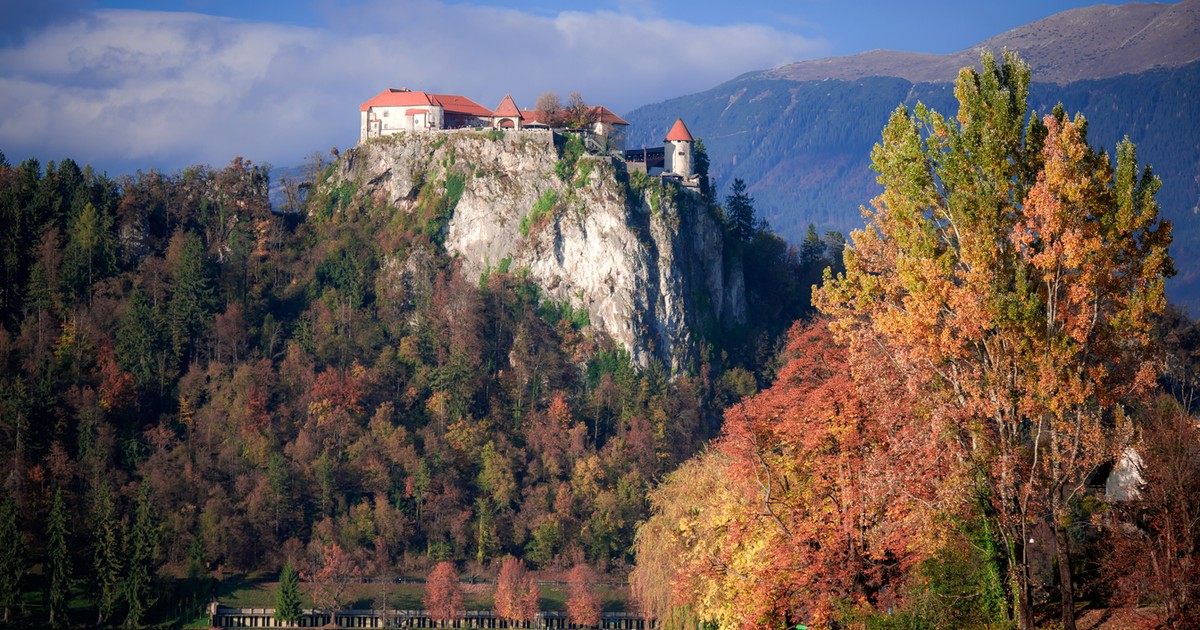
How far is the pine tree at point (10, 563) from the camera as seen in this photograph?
255 ft

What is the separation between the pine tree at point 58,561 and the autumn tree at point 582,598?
88.3 feet

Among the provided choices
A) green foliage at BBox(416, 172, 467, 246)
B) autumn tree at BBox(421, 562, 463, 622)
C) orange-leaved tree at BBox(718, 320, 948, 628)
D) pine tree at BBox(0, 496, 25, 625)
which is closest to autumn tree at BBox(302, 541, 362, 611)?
autumn tree at BBox(421, 562, 463, 622)

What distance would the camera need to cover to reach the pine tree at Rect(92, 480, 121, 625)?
255 feet

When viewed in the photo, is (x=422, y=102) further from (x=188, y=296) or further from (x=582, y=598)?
(x=582, y=598)

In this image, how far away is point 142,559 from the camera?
3226 inches

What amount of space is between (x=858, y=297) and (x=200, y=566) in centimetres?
6163

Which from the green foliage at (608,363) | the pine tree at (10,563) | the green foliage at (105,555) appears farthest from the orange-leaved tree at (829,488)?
the green foliage at (608,363)

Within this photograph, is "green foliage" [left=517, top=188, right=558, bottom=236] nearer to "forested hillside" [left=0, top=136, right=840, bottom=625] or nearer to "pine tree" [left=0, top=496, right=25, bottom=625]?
"forested hillside" [left=0, top=136, right=840, bottom=625]

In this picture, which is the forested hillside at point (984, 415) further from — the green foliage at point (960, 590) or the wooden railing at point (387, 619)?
the wooden railing at point (387, 619)

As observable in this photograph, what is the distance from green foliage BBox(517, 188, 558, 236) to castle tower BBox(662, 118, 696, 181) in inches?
398

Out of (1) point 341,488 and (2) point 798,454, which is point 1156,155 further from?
(2) point 798,454

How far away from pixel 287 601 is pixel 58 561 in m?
12.9

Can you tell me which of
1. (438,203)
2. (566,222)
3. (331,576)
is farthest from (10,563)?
(566,222)

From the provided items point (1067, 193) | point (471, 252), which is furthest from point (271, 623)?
point (1067, 193)
